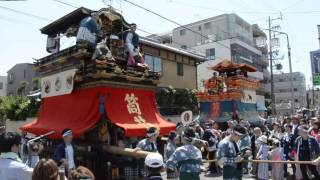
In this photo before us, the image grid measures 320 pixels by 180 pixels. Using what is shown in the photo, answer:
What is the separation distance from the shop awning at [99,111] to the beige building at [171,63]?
44.7 feet

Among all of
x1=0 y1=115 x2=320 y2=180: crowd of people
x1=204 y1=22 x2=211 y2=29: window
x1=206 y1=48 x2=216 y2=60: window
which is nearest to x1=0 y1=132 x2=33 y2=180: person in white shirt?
x1=0 y1=115 x2=320 y2=180: crowd of people

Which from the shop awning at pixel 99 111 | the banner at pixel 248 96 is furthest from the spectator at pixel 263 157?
the banner at pixel 248 96

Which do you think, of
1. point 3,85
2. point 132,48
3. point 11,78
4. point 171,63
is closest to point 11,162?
point 132,48

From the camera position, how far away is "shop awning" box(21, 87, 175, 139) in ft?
33.5

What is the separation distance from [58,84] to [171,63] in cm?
1741

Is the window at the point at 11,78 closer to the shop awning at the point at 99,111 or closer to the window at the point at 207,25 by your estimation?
the window at the point at 207,25

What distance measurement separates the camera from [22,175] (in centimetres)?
414

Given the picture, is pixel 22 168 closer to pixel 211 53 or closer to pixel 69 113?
pixel 69 113

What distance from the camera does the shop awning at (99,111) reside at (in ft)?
33.5

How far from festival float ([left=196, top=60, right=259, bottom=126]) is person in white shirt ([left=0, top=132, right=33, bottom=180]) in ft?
59.8

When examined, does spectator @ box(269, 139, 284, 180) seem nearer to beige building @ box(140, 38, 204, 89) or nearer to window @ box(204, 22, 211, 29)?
beige building @ box(140, 38, 204, 89)

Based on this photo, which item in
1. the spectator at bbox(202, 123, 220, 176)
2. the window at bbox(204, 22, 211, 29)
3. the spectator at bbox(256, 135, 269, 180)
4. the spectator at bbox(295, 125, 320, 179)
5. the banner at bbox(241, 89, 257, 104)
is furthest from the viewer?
the window at bbox(204, 22, 211, 29)

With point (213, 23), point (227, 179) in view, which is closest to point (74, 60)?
point (227, 179)

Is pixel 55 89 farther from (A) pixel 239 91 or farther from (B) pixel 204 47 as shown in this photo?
(B) pixel 204 47
